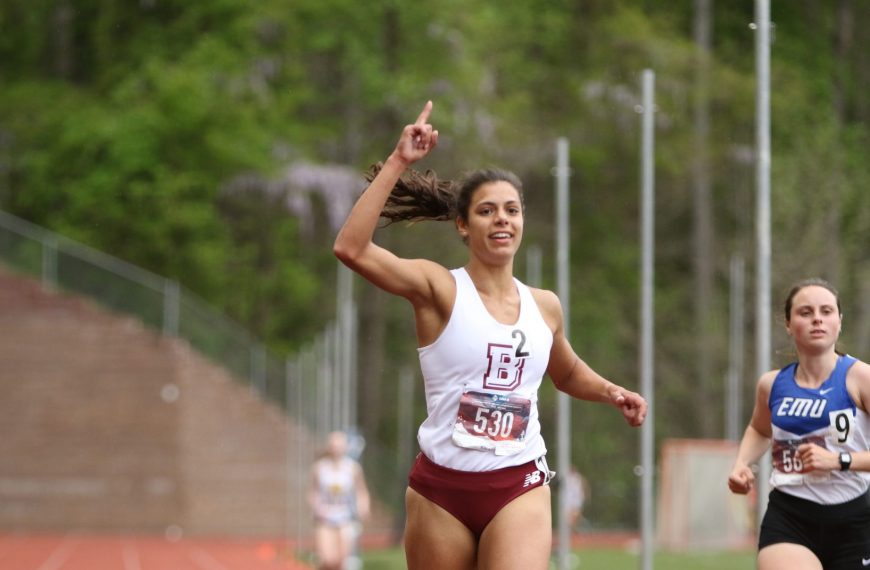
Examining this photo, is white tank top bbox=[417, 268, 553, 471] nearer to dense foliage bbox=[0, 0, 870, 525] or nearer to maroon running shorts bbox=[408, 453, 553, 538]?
maroon running shorts bbox=[408, 453, 553, 538]

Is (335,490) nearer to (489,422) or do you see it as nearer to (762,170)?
(762,170)

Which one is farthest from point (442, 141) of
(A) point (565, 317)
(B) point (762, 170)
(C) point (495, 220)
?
(C) point (495, 220)

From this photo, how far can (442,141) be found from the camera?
4666 centimetres

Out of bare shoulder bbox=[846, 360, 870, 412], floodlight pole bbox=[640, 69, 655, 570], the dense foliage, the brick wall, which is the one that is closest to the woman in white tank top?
bare shoulder bbox=[846, 360, 870, 412]

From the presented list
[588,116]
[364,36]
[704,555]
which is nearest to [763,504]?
[704,555]

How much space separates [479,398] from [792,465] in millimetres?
1929

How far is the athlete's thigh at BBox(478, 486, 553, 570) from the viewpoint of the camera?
22.9 ft

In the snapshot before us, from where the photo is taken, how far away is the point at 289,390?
43.2m

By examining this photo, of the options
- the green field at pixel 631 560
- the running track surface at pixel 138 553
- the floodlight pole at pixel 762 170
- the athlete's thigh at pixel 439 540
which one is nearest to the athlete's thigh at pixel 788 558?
the athlete's thigh at pixel 439 540

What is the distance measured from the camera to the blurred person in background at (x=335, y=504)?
1939cm

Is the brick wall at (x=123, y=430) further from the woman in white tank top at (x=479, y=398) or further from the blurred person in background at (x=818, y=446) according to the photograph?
the woman in white tank top at (x=479, y=398)

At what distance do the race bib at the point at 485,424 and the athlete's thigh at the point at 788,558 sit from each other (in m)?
1.72

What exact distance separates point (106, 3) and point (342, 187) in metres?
11.1

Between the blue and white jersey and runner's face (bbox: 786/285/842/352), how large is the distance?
0.14 meters
